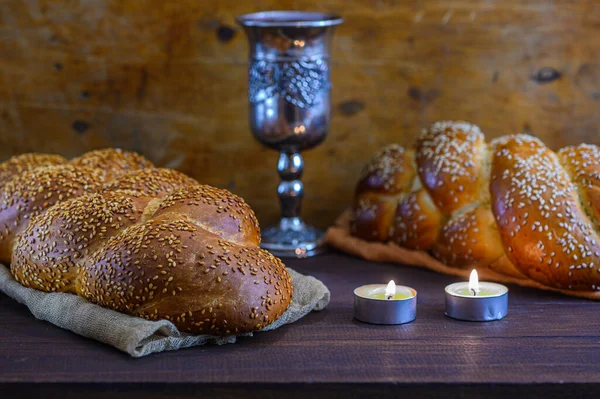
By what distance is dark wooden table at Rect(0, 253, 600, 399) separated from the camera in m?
1.16

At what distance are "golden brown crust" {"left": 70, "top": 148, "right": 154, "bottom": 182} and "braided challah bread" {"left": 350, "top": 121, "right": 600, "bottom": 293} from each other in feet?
1.79

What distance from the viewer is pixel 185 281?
4.23 feet

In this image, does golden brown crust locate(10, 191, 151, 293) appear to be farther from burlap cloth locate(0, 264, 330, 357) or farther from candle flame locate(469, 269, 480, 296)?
candle flame locate(469, 269, 480, 296)

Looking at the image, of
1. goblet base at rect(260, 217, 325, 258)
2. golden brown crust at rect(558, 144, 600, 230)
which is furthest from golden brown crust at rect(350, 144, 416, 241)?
golden brown crust at rect(558, 144, 600, 230)

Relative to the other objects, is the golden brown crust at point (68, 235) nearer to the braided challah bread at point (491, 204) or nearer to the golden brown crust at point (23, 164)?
the golden brown crust at point (23, 164)

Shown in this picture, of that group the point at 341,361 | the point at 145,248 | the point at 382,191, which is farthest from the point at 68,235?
the point at 382,191

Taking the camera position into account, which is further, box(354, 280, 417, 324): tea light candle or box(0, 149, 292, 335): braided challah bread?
box(354, 280, 417, 324): tea light candle

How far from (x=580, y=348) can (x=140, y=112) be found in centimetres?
133

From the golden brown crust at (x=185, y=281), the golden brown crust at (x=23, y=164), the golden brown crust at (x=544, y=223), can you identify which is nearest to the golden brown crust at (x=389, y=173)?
the golden brown crust at (x=544, y=223)

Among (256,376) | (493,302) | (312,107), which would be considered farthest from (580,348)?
(312,107)

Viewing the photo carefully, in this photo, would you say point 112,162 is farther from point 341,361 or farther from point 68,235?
point 341,361

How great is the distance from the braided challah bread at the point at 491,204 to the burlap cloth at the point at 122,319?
377mm

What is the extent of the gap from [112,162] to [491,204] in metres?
0.86

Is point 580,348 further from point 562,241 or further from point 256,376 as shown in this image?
point 256,376
